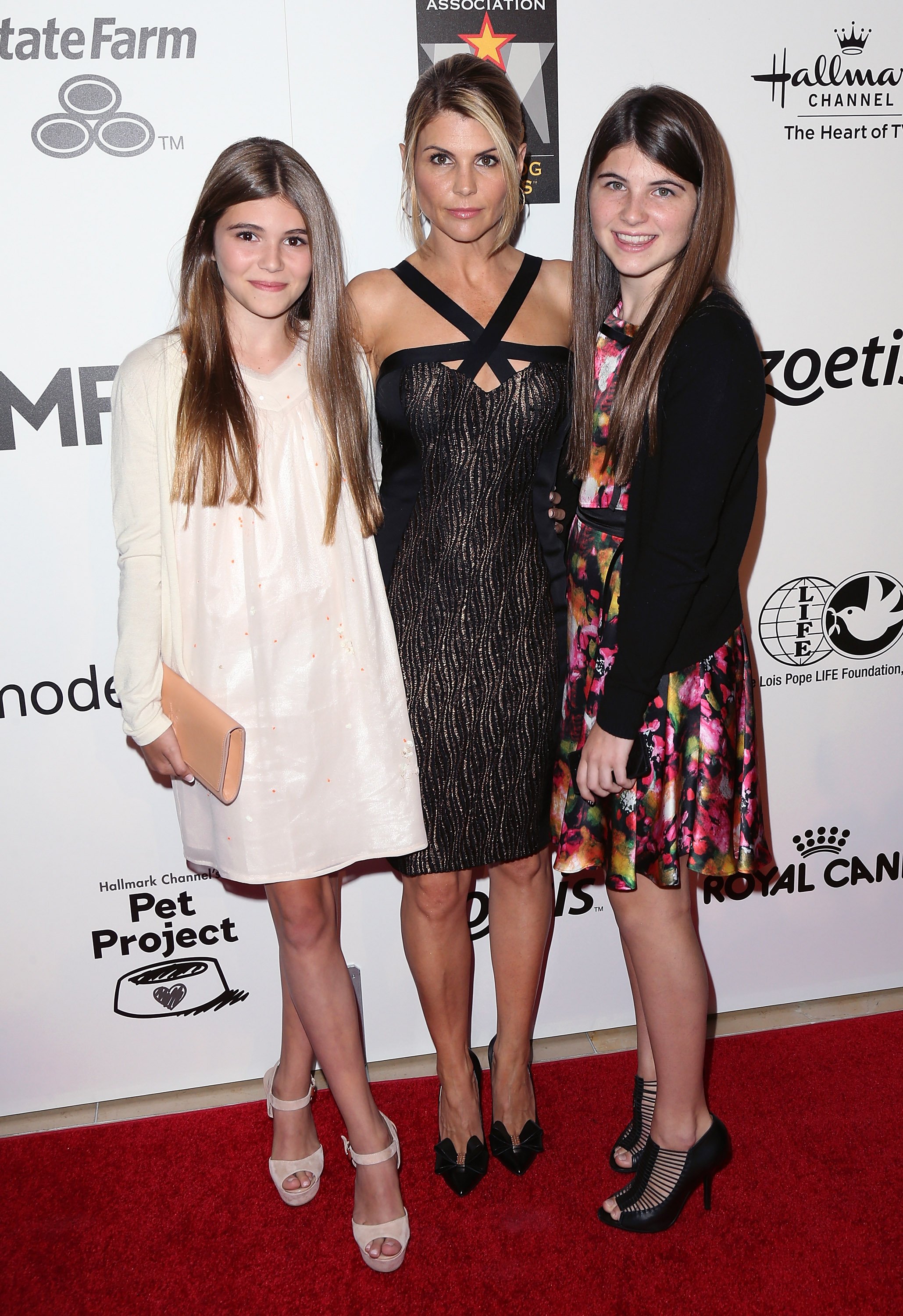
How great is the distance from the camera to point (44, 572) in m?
2.14

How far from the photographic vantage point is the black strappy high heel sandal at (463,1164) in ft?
6.73

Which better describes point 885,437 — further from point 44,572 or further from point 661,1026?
point 44,572

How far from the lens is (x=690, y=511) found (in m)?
1.55

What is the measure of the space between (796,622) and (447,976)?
1213mm

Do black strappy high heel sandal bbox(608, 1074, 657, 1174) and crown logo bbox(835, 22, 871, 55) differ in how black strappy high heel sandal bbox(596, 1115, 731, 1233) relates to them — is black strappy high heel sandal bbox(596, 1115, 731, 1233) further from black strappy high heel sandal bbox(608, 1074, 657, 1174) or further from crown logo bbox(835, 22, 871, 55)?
crown logo bbox(835, 22, 871, 55)

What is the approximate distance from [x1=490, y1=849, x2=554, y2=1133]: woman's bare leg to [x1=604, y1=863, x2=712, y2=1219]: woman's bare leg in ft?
0.83

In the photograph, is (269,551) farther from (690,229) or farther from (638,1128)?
(638,1128)

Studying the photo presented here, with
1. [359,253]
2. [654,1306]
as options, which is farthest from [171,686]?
[654,1306]

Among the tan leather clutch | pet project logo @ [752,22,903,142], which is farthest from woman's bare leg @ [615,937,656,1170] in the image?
pet project logo @ [752,22,903,142]

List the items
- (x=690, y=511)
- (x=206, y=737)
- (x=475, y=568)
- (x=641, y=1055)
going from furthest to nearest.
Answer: (x=641, y=1055), (x=475, y=568), (x=206, y=737), (x=690, y=511)

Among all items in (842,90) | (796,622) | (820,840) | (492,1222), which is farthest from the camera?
(820,840)

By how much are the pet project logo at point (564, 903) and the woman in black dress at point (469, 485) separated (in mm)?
477

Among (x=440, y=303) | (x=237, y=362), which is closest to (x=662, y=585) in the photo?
(x=440, y=303)

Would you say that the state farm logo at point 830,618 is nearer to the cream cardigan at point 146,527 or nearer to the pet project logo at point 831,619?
the pet project logo at point 831,619
